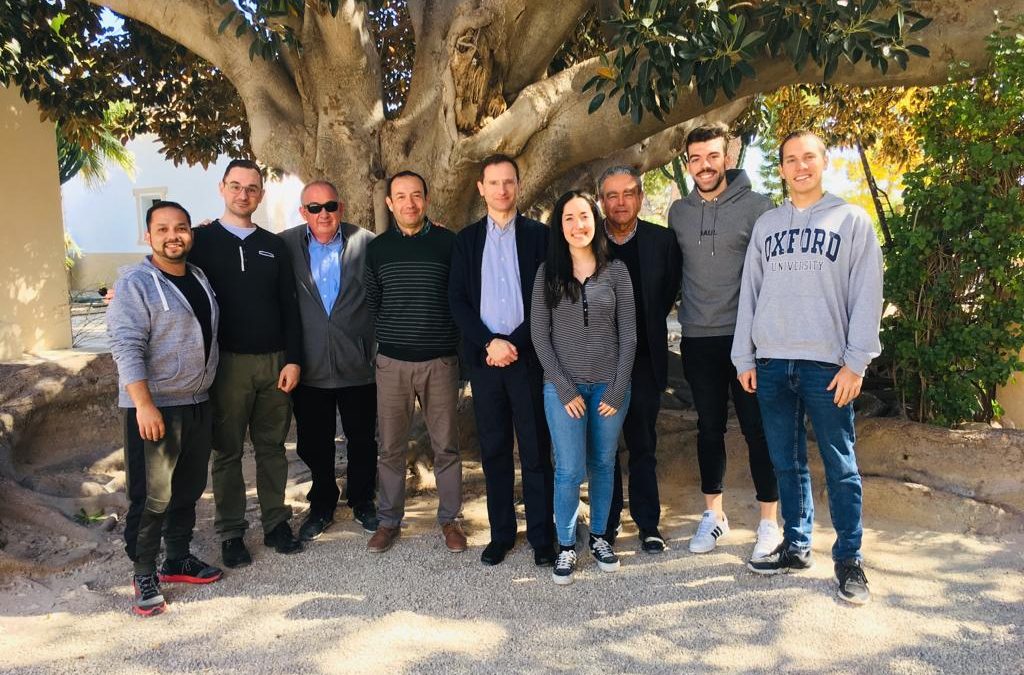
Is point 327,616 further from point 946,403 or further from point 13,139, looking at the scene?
point 13,139

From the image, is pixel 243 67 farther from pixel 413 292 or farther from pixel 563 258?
pixel 563 258

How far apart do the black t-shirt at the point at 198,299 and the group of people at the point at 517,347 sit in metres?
0.01

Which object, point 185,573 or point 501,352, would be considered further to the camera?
point 185,573

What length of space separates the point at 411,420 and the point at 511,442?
0.62 metres

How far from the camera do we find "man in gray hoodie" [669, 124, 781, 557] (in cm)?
403

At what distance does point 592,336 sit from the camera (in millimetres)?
3875

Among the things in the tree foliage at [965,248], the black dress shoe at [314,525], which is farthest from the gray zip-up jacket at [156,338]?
the tree foliage at [965,248]

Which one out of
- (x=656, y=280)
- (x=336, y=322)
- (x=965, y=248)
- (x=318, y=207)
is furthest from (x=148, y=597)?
(x=965, y=248)

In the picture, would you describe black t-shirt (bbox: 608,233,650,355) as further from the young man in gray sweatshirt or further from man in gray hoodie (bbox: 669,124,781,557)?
the young man in gray sweatshirt

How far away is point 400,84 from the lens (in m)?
8.84

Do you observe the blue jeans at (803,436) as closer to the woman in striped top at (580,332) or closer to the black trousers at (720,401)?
the black trousers at (720,401)

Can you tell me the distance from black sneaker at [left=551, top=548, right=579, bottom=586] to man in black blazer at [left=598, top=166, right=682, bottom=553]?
1.26 ft

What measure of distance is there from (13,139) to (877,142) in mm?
9775

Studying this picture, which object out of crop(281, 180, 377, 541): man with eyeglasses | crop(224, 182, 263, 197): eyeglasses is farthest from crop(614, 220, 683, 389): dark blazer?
crop(224, 182, 263, 197): eyeglasses
